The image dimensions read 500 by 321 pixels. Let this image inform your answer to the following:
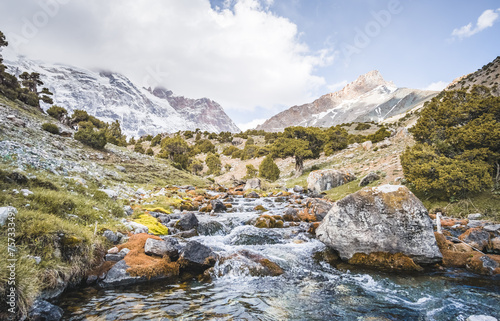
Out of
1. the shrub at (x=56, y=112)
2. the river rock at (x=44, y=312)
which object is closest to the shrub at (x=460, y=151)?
the river rock at (x=44, y=312)

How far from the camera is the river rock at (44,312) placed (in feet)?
14.1

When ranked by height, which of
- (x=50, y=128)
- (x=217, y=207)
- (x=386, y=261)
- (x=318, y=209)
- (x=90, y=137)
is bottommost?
(x=386, y=261)

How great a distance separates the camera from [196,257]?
7.98 m

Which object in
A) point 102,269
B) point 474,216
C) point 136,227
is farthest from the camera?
point 474,216

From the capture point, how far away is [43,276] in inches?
202

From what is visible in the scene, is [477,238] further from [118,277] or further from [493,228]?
[118,277]

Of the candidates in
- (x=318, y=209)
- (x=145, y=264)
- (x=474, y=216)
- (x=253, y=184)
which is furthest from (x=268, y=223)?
(x=253, y=184)

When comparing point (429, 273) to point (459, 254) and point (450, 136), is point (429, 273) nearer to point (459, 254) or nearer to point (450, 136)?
point (459, 254)

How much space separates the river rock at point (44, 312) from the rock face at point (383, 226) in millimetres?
8813

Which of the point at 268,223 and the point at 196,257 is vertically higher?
the point at 268,223

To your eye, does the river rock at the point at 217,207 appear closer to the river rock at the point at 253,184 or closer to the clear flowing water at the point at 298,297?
the clear flowing water at the point at 298,297

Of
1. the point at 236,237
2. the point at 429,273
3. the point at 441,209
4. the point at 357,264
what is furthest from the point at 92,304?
the point at 441,209

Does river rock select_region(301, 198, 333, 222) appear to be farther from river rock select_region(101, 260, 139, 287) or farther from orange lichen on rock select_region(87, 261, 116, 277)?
orange lichen on rock select_region(87, 261, 116, 277)

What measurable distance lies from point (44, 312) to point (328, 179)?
87.5 feet
